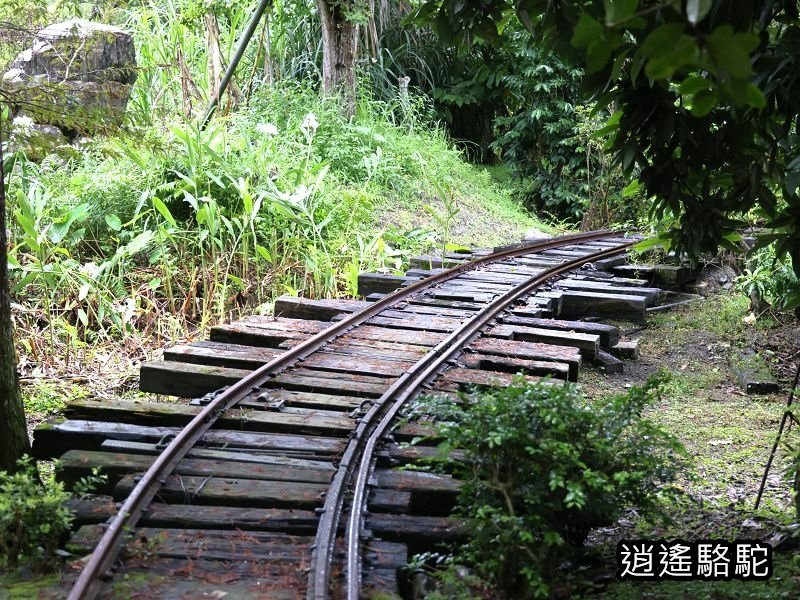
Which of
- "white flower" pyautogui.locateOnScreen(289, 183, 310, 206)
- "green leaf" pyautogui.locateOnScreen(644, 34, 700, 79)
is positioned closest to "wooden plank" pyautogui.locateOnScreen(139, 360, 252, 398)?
"green leaf" pyautogui.locateOnScreen(644, 34, 700, 79)

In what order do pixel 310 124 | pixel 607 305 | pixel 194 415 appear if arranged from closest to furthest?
1. pixel 194 415
2. pixel 607 305
3. pixel 310 124

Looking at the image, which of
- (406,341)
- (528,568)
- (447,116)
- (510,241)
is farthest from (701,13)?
(447,116)

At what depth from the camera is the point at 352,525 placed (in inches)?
140

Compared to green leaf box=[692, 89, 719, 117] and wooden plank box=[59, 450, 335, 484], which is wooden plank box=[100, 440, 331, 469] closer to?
wooden plank box=[59, 450, 335, 484]

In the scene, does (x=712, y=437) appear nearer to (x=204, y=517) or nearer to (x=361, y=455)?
(x=361, y=455)

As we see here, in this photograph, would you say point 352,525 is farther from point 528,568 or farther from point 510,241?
point 510,241

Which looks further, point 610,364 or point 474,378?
point 610,364

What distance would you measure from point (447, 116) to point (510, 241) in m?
5.61

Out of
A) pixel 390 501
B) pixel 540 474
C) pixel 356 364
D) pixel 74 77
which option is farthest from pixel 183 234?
pixel 540 474

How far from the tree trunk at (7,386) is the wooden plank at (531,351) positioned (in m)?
3.27

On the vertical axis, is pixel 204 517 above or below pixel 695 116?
below

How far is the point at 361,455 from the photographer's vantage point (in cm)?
429

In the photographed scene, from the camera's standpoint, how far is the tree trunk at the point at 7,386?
3.97m

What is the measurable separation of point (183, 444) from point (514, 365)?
2560 mm
